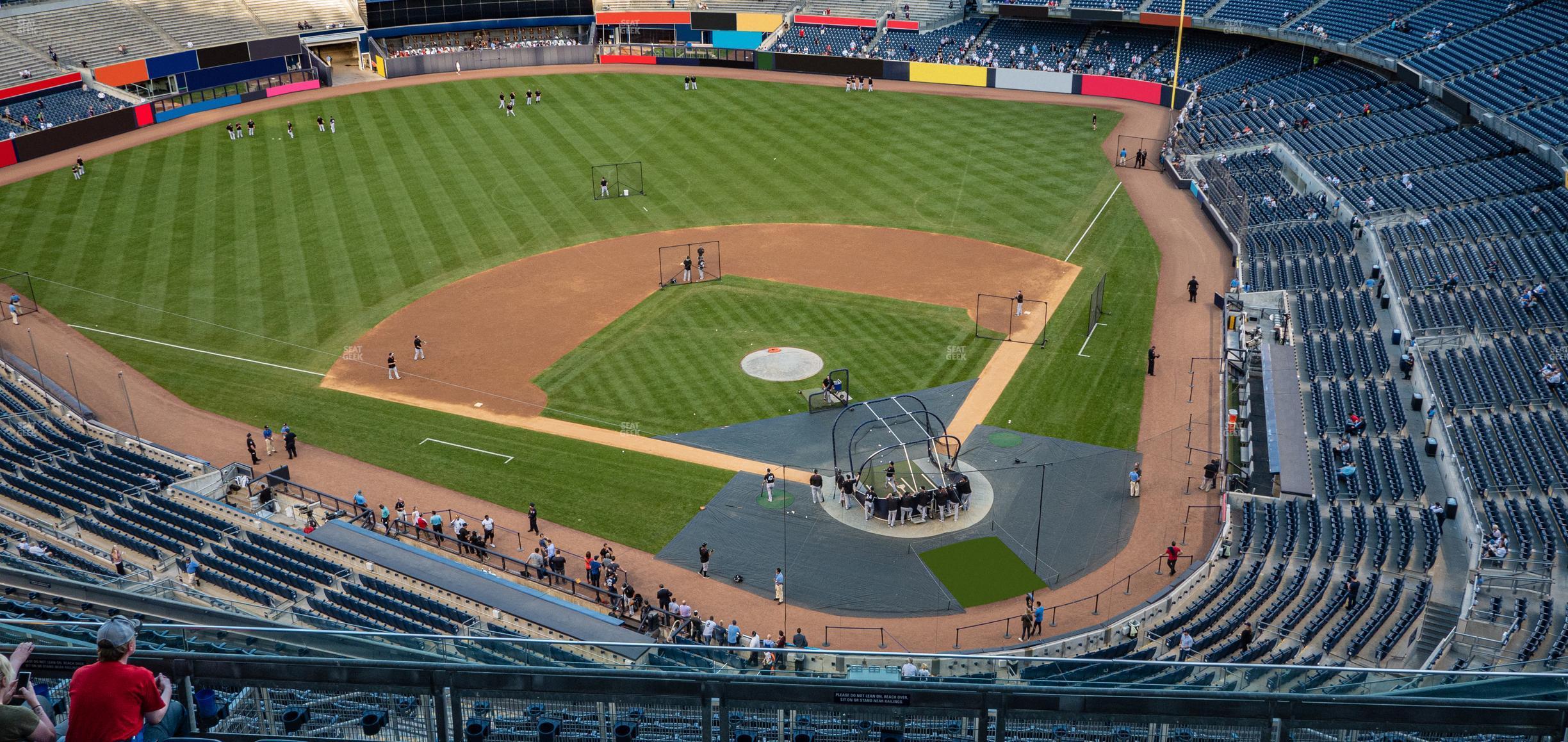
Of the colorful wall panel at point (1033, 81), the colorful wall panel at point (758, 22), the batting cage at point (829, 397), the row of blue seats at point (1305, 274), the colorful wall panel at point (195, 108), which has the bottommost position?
the batting cage at point (829, 397)

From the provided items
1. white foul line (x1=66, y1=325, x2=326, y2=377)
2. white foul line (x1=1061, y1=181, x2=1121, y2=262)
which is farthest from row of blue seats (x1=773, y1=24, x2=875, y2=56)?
white foul line (x1=66, y1=325, x2=326, y2=377)

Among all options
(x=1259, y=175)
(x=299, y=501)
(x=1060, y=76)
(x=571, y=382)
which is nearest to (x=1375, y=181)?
(x=1259, y=175)

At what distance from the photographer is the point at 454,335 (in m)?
46.3

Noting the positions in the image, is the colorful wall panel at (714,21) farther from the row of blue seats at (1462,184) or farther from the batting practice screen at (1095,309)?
the batting practice screen at (1095,309)

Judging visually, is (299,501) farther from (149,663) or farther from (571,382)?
(149,663)

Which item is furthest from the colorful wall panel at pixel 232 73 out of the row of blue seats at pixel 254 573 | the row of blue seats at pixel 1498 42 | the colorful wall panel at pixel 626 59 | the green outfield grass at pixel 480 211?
the row of blue seats at pixel 1498 42

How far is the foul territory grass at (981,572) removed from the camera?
31219mm

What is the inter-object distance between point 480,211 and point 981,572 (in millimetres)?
35268

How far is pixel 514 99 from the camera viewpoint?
3031 inches

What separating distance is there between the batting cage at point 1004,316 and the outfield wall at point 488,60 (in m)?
48.2

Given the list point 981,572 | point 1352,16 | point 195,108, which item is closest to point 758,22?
point 195,108

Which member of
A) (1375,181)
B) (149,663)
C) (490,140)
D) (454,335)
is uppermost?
(490,140)

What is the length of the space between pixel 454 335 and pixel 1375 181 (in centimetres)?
3885

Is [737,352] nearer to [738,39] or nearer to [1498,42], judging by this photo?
[1498,42]
